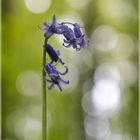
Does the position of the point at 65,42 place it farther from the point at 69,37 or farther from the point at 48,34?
the point at 48,34

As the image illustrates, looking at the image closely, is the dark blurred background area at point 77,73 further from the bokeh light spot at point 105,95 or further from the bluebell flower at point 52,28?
the bluebell flower at point 52,28

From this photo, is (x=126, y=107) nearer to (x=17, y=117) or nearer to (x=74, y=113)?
(x=74, y=113)

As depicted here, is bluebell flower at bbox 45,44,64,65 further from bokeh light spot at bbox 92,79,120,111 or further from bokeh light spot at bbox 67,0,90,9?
bokeh light spot at bbox 67,0,90,9

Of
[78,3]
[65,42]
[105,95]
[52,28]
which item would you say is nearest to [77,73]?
[105,95]

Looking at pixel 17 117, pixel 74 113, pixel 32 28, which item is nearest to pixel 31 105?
pixel 17 117

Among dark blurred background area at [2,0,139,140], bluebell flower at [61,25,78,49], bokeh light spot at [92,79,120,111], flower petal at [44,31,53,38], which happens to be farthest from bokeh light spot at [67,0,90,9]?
flower petal at [44,31,53,38]

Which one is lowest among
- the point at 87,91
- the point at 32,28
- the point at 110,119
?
the point at 110,119
